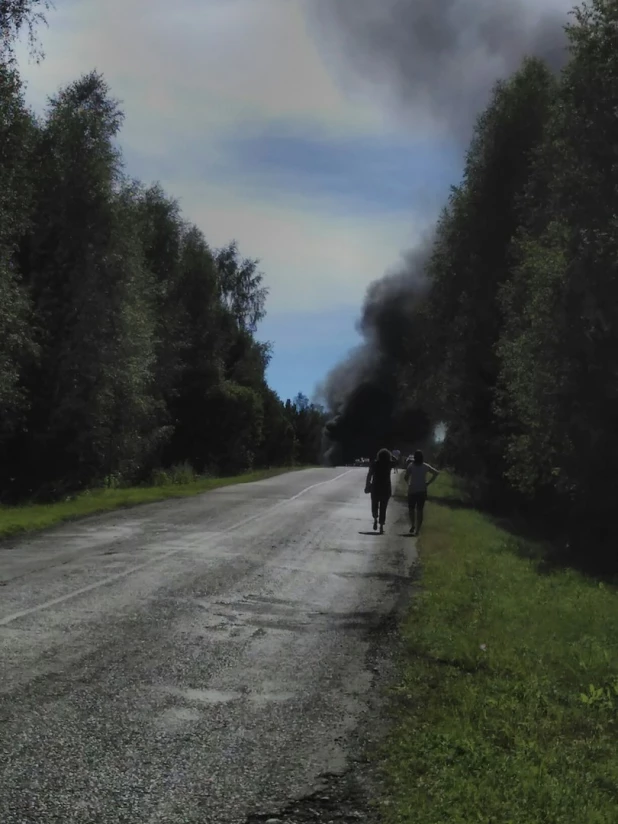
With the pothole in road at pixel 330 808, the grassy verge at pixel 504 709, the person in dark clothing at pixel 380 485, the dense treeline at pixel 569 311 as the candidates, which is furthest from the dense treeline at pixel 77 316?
the pothole in road at pixel 330 808

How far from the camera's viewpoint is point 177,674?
680 centimetres

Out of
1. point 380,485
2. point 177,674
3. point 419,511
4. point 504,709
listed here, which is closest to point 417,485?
point 419,511

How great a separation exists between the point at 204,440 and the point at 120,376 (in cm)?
2115

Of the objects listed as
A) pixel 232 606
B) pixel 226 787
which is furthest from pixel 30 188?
pixel 226 787

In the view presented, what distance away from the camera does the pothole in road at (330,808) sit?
13.9 feet

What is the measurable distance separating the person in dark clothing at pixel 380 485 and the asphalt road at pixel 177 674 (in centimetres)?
477

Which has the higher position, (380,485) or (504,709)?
(380,485)

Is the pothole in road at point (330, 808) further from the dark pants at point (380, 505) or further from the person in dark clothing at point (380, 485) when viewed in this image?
the dark pants at point (380, 505)

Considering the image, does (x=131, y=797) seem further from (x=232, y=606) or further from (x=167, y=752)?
(x=232, y=606)

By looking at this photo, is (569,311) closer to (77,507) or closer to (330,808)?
(77,507)

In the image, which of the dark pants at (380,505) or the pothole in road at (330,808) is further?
Result: the dark pants at (380,505)

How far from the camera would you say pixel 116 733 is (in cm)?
529

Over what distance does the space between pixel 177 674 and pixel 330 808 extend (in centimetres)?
265

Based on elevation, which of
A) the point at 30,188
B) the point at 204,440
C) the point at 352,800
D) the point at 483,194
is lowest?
the point at 352,800
